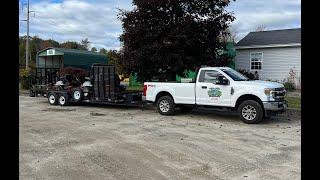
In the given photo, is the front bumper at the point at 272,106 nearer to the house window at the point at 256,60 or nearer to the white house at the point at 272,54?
the white house at the point at 272,54

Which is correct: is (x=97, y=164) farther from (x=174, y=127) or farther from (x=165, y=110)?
(x=165, y=110)

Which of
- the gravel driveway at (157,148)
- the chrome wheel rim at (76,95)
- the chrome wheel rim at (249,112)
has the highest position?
the chrome wheel rim at (76,95)

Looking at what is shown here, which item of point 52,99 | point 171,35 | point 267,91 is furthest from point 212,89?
point 52,99

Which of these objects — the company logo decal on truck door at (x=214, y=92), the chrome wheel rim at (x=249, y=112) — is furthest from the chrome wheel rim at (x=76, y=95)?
the chrome wheel rim at (x=249, y=112)

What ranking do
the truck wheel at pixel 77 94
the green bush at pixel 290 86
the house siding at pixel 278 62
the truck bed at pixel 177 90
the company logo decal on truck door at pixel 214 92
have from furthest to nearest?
the house siding at pixel 278 62, the green bush at pixel 290 86, the truck wheel at pixel 77 94, the truck bed at pixel 177 90, the company logo decal on truck door at pixel 214 92

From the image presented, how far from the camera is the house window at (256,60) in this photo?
27.9 m

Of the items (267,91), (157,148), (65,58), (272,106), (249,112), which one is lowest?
(157,148)

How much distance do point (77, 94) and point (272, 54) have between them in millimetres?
15089

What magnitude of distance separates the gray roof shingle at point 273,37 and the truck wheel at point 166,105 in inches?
574

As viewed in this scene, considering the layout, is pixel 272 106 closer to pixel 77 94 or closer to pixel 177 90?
pixel 177 90

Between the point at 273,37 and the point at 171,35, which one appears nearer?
the point at 171,35

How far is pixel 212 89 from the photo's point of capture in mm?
13641
